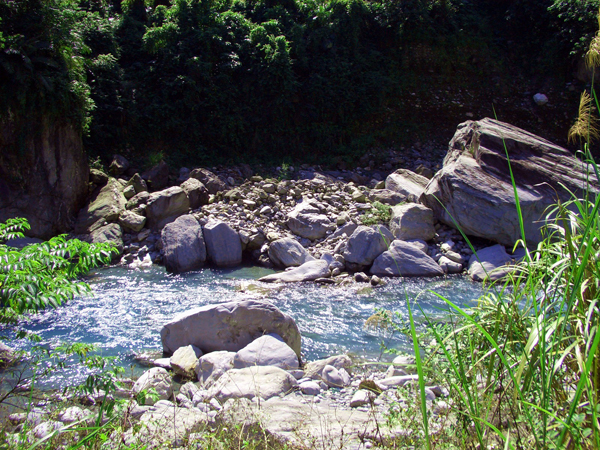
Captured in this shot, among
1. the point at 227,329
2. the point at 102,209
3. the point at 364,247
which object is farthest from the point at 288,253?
the point at 102,209

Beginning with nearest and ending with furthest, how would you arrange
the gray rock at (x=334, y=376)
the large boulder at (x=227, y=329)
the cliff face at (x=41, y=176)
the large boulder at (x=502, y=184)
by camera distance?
1. the gray rock at (x=334, y=376)
2. the large boulder at (x=227, y=329)
3. the large boulder at (x=502, y=184)
4. the cliff face at (x=41, y=176)

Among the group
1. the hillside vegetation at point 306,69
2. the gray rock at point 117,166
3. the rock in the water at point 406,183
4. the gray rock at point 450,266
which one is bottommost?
the gray rock at point 450,266

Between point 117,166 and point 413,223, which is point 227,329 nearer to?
point 413,223

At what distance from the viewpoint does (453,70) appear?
16938mm

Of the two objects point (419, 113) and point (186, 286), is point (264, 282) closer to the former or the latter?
point (186, 286)

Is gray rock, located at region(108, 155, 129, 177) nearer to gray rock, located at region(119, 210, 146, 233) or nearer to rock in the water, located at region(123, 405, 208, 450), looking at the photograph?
gray rock, located at region(119, 210, 146, 233)

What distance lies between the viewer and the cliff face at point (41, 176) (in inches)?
376

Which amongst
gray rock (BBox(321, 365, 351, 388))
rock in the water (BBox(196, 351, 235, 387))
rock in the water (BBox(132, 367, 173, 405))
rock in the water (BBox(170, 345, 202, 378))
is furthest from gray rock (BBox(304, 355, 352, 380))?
rock in the water (BBox(132, 367, 173, 405))

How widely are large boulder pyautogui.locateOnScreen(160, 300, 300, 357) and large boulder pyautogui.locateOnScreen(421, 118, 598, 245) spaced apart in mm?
4691

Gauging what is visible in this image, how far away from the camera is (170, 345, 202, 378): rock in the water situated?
4699 millimetres

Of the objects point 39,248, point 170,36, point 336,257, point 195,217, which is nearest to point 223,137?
point 170,36

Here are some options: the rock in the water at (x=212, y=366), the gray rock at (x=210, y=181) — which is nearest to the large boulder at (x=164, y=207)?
the gray rock at (x=210, y=181)

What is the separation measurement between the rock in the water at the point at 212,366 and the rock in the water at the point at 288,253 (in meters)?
3.99

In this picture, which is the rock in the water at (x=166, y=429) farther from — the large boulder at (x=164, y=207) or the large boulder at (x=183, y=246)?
the large boulder at (x=164, y=207)
